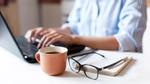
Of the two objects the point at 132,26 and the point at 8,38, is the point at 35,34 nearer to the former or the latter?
the point at 8,38

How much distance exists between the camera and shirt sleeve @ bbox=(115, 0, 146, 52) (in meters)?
1.38

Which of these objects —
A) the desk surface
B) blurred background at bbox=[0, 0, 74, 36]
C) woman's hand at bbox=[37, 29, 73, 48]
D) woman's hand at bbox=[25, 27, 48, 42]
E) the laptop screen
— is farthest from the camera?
blurred background at bbox=[0, 0, 74, 36]

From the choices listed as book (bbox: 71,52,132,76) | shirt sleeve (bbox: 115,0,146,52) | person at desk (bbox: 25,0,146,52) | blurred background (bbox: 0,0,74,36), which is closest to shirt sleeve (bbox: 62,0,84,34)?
person at desk (bbox: 25,0,146,52)

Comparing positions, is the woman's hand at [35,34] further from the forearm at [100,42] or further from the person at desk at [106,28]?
the forearm at [100,42]

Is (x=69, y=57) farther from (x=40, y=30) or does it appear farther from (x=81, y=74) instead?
(x=40, y=30)

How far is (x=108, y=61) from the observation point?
1.08 meters

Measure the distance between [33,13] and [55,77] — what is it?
2343 millimetres

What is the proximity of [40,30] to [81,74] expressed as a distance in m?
0.45

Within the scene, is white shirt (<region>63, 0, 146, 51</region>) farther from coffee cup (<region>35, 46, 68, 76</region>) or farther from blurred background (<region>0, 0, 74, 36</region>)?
blurred background (<region>0, 0, 74, 36</region>)

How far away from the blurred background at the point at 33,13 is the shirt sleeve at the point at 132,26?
1651mm

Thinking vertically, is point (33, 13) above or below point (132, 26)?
below

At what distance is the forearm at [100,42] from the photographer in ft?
4.31

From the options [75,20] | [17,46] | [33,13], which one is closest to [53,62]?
[17,46]

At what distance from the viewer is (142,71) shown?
3.34ft
